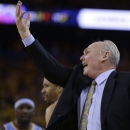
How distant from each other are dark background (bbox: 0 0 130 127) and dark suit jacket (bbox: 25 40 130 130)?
6871mm

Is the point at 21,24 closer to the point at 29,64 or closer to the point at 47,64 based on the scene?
the point at 47,64

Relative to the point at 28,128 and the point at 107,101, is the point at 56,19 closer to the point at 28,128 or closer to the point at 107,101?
the point at 28,128

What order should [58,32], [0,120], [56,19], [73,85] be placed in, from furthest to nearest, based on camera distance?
[58,32]
[56,19]
[0,120]
[73,85]

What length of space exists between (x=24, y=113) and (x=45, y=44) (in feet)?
28.4

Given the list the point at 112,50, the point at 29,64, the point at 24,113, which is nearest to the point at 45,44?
the point at 29,64

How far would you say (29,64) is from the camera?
12477 mm

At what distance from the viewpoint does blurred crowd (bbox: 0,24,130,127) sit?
10488 millimetres

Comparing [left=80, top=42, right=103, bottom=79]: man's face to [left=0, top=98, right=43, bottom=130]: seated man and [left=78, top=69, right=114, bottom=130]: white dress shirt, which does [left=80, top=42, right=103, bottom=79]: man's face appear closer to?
[left=78, top=69, right=114, bottom=130]: white dress shirt

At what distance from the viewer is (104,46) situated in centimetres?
294

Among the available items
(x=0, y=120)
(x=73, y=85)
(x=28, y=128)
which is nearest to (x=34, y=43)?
(x=73, y=85)

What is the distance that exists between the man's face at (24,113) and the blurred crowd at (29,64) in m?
4.25

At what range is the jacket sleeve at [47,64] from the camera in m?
2.77

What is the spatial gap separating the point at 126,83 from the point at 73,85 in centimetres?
34

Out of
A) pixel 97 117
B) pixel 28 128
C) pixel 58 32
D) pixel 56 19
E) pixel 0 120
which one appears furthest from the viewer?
pixel 58 32
